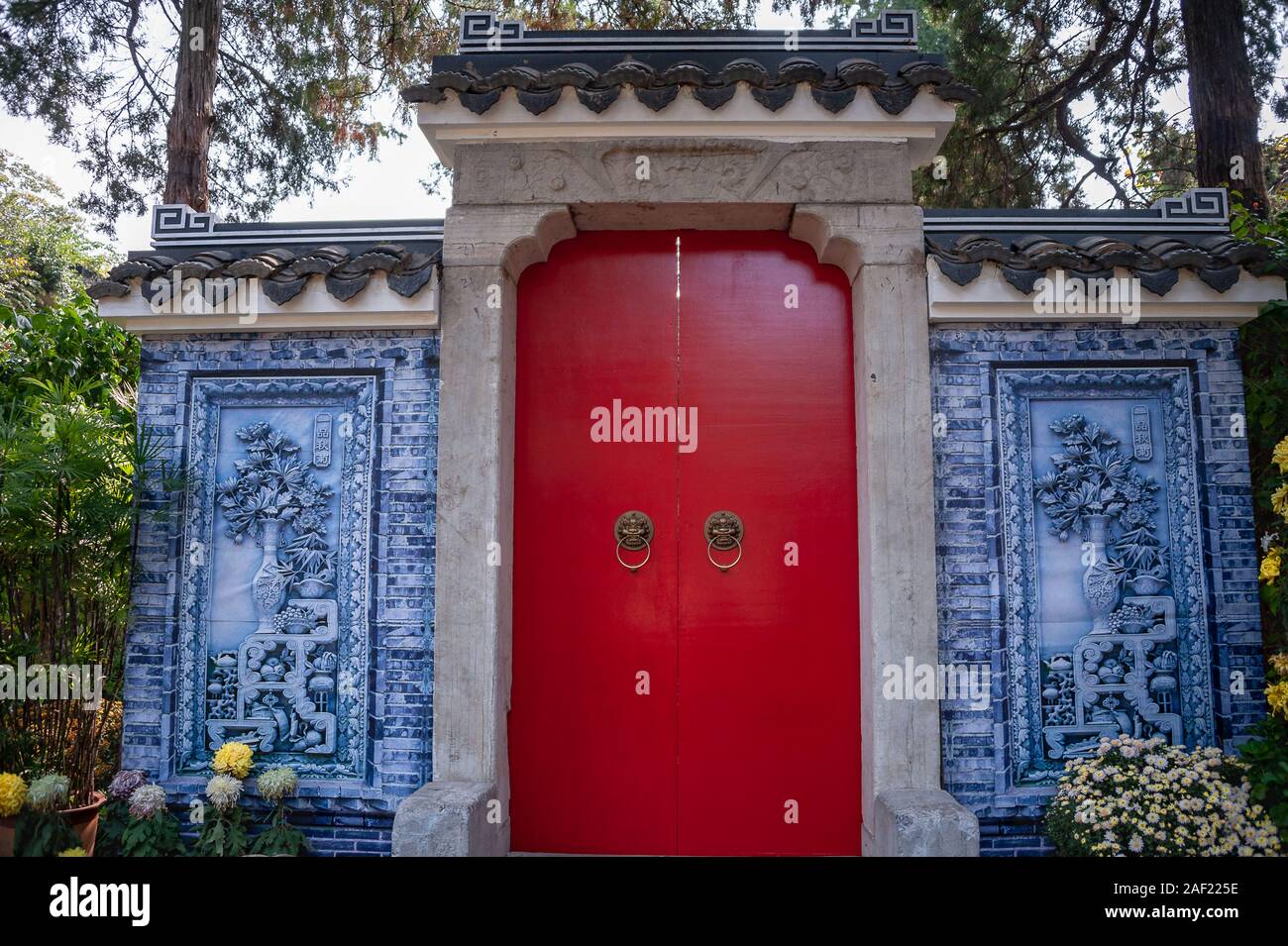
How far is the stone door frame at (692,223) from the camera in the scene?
12.1 feet

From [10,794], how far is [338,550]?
5.74ft

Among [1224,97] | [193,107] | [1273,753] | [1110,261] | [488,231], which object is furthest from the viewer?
[193,107]

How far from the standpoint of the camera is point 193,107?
778 centimetres

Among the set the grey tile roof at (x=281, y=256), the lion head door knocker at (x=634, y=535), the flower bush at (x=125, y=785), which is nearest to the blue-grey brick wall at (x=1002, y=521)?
the lion head door knocker at (x=634, y=535)

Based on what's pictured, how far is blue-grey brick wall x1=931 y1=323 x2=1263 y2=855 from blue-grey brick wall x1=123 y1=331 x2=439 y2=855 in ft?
7.85

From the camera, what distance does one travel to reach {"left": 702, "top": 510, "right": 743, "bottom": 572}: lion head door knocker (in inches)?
156

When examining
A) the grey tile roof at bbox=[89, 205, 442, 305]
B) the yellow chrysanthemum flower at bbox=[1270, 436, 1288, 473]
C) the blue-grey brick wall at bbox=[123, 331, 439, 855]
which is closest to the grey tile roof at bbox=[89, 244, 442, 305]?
the grey tile roof at bbox=[89, 205, 442, 305]

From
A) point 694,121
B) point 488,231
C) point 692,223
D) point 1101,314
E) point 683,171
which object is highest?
point 694,121

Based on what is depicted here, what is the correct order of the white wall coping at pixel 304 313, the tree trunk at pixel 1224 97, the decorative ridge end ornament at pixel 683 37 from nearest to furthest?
the white wall coping at pixel 304 313 → the decorative ridge end ornament at pixel 683 37 → the tree trunk at pixel 1224 97

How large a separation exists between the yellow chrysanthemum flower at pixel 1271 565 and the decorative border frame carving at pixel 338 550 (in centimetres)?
399

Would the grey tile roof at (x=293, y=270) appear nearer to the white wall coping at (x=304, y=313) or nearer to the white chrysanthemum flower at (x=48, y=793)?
the white wall coping at (x=304, y=313)

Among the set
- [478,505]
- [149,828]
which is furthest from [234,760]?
[478,505]

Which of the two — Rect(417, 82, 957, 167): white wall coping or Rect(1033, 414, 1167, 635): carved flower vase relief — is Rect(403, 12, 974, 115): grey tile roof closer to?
Rect(417, 82, 957, 167): white wall coping

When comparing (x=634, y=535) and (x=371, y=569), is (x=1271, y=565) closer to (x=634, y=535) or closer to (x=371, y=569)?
(x=634, y=535)
